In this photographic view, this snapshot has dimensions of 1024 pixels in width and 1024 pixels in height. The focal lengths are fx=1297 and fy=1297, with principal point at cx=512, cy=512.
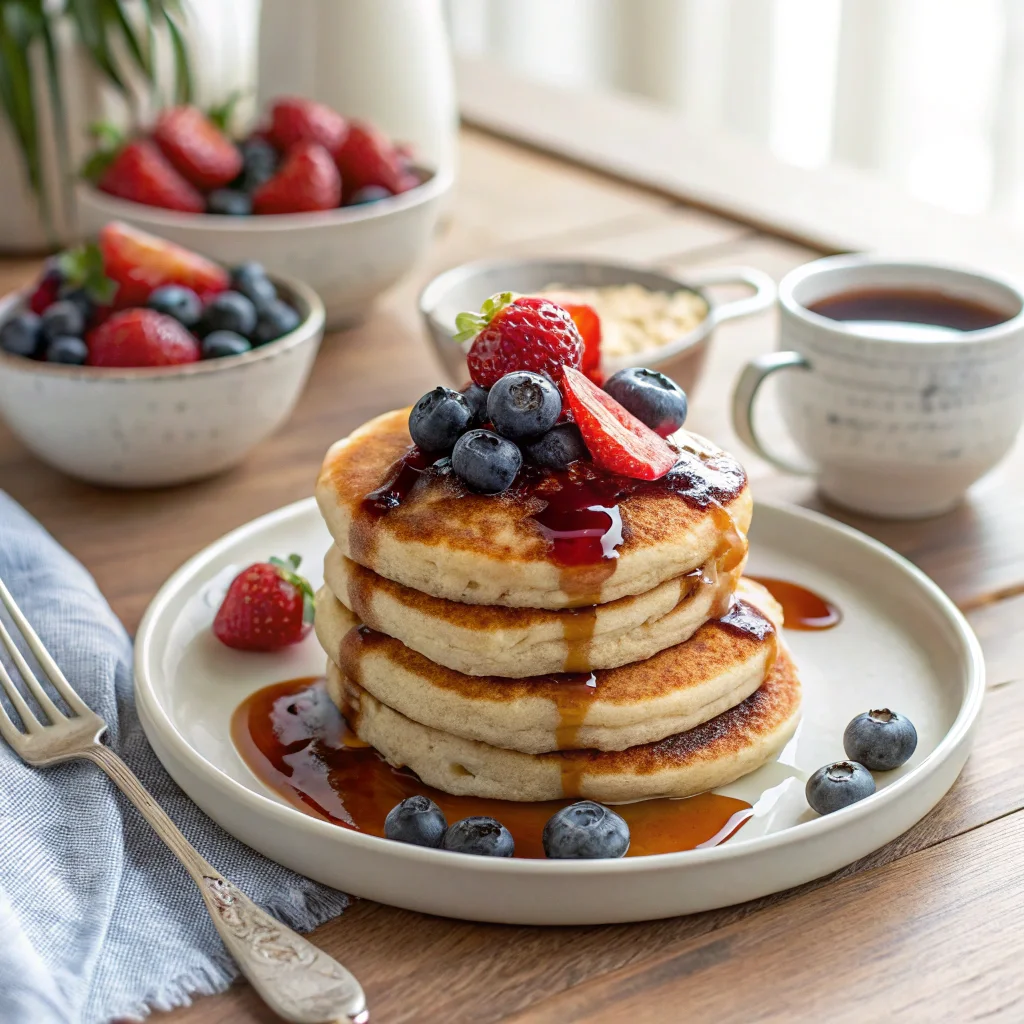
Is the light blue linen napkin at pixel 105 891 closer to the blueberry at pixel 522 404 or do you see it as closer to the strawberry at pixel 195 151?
the blueberry at pixel 522 404

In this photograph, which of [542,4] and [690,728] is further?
[542,4]

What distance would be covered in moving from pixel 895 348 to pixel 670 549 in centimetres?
60

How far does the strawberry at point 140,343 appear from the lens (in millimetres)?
1688

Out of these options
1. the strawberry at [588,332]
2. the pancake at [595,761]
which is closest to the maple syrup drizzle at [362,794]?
the pancake at [595,761]

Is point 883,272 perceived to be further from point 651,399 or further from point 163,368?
point 163,368

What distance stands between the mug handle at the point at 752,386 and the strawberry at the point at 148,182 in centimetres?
99

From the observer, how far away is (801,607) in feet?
4.84

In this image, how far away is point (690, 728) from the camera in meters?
1.18

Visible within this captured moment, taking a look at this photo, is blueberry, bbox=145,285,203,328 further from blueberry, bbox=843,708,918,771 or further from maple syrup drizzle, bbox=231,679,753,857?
blueberry, bbox=843,708,918,771

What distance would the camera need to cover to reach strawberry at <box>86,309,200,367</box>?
1688 millimetres

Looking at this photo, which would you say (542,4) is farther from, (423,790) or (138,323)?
(423,790)

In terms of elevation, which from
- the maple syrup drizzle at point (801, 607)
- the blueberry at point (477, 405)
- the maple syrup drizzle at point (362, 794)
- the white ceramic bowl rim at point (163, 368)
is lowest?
the maple syrup drizzle at point (801, 607)

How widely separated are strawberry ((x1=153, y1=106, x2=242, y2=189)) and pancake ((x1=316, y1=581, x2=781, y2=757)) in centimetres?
121

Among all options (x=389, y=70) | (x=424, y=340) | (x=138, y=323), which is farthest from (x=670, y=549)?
(x=389, y=70)
